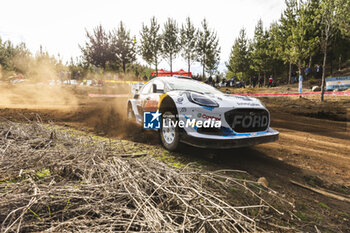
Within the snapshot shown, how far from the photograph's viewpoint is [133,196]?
1350 millimetres

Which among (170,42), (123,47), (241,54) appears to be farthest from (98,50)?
(241,54)

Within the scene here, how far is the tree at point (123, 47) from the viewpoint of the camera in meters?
26.0

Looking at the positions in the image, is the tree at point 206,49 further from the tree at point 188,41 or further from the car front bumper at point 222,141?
the car front bumper at point 222,141

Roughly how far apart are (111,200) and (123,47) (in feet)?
91.5

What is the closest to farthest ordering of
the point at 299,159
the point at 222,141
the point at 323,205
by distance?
the point at 323,205 < the point at 222,141 < the point at 299,159

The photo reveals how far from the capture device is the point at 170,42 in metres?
28.8

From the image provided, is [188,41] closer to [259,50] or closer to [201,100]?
[259,50]

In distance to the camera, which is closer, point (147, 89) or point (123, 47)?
point (147, 89)

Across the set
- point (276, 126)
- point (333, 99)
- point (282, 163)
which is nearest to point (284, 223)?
point (282, 163)

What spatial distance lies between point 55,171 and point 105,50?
27.2 metres

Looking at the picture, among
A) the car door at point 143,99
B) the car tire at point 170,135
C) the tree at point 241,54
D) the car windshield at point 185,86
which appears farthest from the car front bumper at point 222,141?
the tree at point 241,54

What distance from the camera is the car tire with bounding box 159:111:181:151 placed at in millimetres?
3312

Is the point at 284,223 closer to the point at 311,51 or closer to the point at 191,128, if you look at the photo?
the point at 191,128

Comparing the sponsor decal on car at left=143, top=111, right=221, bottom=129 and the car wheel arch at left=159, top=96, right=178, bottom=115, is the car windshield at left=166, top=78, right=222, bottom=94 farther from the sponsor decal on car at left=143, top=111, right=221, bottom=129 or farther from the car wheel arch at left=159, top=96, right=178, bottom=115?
the sponsor decal on car at left=143, top=111, right=221, bottom=129
